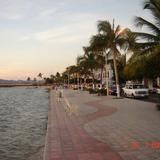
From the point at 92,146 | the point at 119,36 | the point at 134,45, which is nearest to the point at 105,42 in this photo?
the point at 119,36

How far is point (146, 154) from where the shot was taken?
9.73m

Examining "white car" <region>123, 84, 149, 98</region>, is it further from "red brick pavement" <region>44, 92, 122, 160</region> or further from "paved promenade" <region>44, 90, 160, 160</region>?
"red brick pavement" <region>44, 92, 122, 160</region>

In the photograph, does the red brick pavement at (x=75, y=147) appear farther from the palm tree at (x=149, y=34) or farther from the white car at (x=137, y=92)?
the white car at (x=137, y=92)

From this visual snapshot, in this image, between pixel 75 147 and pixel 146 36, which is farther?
pixel 146 36

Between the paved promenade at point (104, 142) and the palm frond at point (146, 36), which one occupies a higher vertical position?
the palm frond at point (146, 36)

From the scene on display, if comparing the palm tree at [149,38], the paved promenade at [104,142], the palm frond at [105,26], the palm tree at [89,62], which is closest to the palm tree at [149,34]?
the palm tree at [149,38]

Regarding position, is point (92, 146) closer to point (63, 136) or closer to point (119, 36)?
point (63, 136)

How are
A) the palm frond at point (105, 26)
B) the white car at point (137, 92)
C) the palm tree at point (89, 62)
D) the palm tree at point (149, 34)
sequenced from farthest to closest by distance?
the palm tree at point (89, 62)
the white car at point (137, 92)
the palm frond at point (105, 26)
the palm tree at point (149, 34)

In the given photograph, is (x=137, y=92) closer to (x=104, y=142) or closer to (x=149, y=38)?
(x=149, y=38)

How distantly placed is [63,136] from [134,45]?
1544cm

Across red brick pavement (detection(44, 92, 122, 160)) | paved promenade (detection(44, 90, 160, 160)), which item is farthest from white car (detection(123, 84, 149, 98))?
red brick pavement (detection(44, 92, 122, 160))

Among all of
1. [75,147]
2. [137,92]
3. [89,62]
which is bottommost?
[75,147]

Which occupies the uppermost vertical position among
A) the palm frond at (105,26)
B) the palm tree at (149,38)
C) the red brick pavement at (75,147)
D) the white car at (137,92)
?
the palm frond at (105,26)

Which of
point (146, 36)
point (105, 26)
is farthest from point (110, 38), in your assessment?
point (146, 36)
